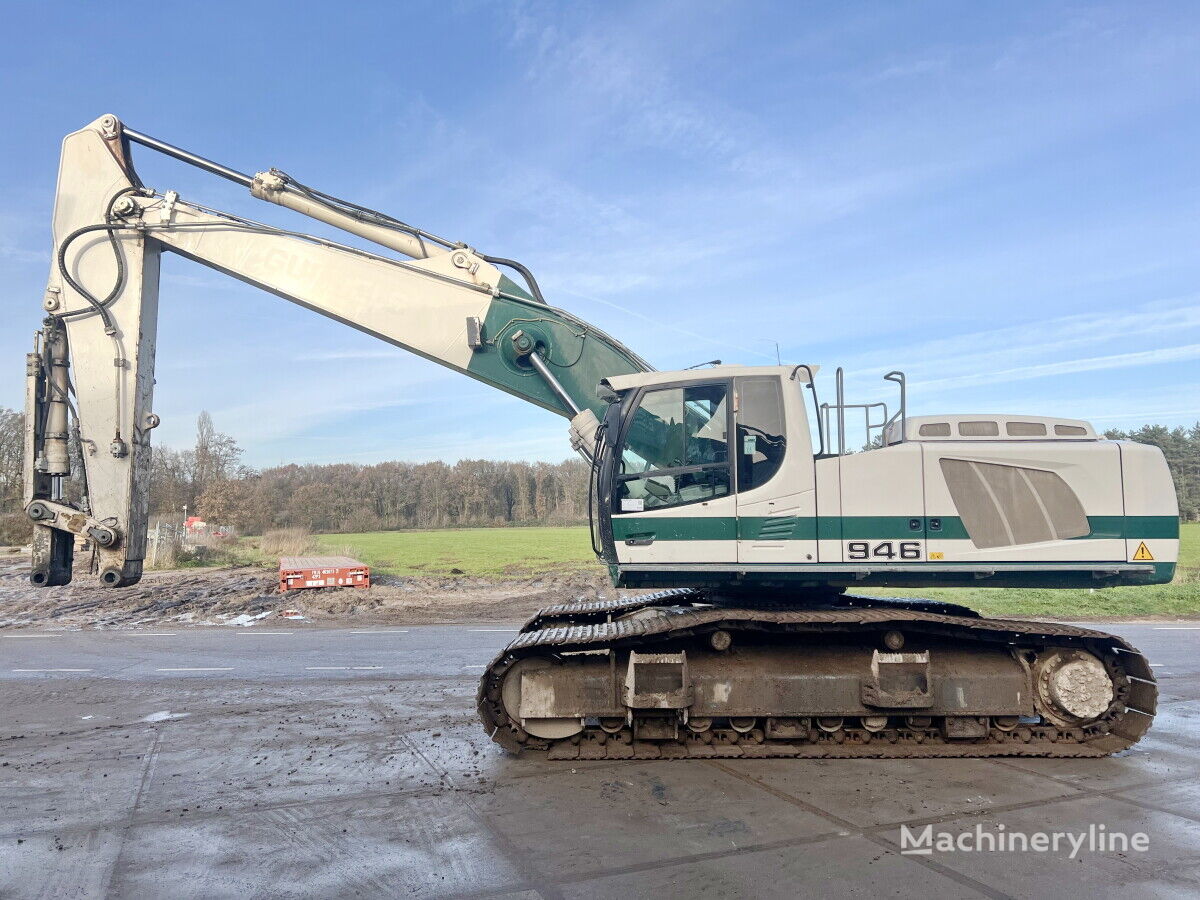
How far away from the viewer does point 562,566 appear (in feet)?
90.5

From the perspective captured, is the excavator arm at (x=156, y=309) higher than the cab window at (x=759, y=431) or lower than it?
higher

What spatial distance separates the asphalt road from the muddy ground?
8216 millimetres

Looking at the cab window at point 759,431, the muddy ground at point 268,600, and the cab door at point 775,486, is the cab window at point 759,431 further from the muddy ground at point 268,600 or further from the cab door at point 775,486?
the muddy ground at point 268,600

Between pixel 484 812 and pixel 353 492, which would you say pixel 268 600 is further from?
pixel 353 492

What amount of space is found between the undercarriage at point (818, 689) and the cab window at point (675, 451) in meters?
0.99

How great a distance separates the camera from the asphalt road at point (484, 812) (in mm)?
4422

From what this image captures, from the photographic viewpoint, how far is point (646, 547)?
6906 millimetres

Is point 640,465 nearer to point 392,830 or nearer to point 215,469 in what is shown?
point 392,830

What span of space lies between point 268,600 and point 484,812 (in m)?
14.8

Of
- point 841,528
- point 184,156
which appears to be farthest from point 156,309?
point 841,528

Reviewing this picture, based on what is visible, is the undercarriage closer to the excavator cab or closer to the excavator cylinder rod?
the excavator cab

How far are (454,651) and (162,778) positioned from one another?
6064mm

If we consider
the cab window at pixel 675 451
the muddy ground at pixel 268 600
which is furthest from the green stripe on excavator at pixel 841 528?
the muddy ground at pixel 268 600

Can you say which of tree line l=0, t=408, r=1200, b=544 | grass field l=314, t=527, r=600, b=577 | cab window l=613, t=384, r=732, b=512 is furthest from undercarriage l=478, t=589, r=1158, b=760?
tree line l=0, t=408, r=1200, b=544
